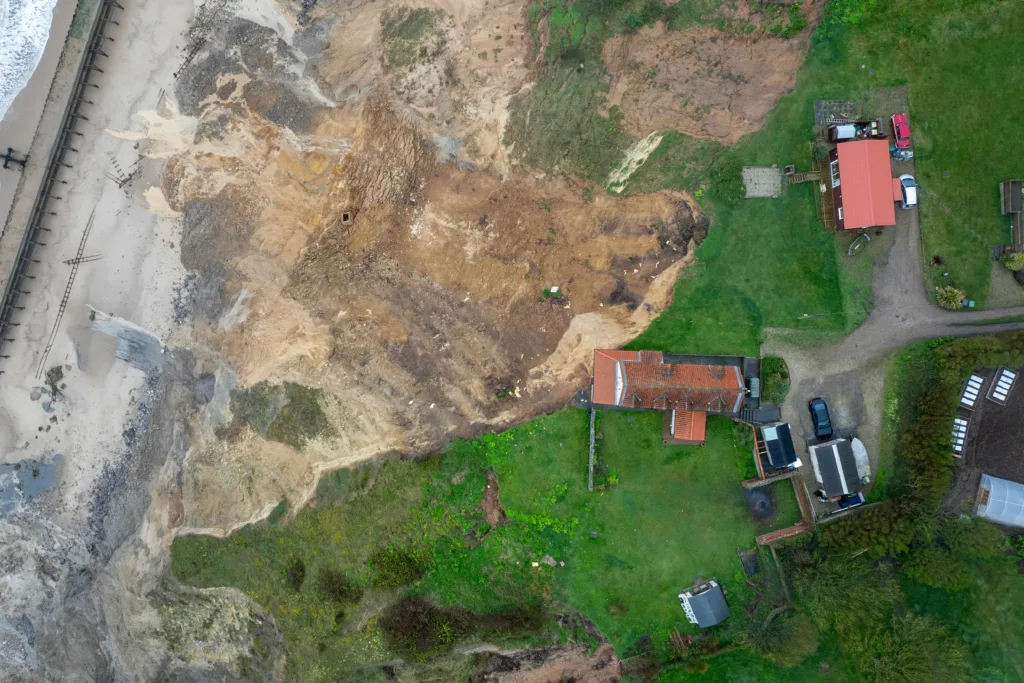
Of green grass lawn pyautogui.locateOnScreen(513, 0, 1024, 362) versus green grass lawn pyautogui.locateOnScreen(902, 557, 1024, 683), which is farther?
green grass lawn pyautogui.locateOnScreen(513, 0, 1024, 362)

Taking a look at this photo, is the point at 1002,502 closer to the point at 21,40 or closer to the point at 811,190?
the point at 811,190

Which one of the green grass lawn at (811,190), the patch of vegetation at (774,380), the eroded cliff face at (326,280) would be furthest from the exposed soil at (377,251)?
the patch of vegetation at (774,380)

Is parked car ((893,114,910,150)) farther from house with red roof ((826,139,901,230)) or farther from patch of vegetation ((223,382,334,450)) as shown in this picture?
patch of vegetation ((223,382,334,450))

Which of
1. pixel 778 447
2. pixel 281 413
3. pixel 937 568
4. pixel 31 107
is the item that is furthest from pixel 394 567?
pixel 31 107

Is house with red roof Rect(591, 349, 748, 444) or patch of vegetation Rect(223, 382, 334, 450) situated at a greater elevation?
house with red roof Rect(591, 349, 748, 444)

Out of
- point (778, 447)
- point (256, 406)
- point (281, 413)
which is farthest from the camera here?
point (256, 406)

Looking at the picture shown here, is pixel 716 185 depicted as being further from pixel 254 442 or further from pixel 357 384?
pixel 254 442

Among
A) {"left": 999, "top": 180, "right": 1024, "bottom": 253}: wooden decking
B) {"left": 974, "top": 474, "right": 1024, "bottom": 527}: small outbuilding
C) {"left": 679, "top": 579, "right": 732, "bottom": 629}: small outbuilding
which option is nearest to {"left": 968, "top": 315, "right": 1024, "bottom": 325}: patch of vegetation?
{"left": 999, "top": 180, "right": 1024, "bottom": 253}: wooden decking

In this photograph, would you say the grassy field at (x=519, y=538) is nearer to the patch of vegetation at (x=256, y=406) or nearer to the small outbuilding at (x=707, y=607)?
the small outbuilding at (x=707, y=607)
